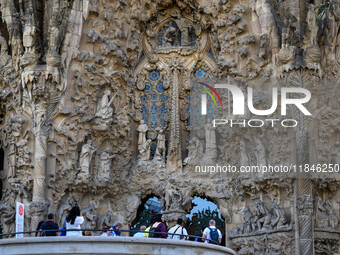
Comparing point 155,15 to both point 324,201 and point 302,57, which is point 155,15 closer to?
point 302,57

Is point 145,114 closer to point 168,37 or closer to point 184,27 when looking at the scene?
point 168,37

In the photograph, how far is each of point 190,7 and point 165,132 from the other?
10.3 ft

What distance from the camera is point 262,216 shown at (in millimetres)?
18281

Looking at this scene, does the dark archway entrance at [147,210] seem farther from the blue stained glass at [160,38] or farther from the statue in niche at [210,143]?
the blue stained glass at [160,38]

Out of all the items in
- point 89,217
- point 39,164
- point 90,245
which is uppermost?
point 39,164

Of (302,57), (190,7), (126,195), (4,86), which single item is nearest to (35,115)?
(4,86)

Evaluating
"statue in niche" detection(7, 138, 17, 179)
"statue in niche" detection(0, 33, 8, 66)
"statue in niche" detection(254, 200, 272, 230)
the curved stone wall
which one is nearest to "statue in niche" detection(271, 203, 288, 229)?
"statue in niche" detection(254, 200, 272, 230)

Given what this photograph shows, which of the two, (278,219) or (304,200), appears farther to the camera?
(278,219)

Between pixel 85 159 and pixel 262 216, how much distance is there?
419 centimetres

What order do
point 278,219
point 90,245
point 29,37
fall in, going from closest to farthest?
point 90,245 → point 278,219 → point 29,37

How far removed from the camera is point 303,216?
17.7 metres

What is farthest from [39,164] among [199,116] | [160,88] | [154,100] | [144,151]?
[199,116]

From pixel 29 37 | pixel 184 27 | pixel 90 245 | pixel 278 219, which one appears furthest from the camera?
pixel 184 27

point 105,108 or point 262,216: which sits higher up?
point 105,108
